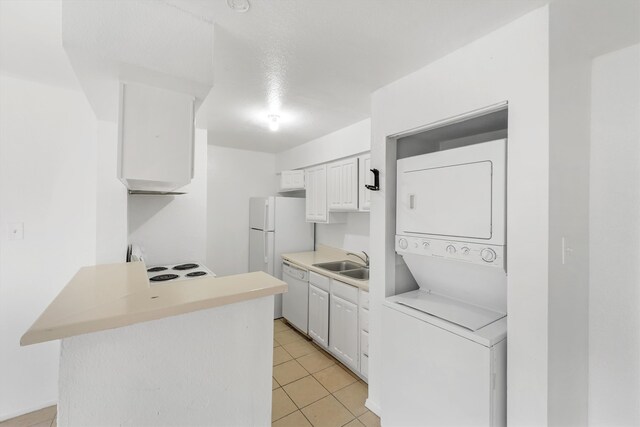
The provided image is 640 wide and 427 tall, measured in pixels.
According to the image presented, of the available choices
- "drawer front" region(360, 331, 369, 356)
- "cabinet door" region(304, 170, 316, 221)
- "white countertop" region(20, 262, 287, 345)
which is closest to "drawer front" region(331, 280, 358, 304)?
"drawer front" region(360, 331, 369, 356)

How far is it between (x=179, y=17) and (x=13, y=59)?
1.41 meters

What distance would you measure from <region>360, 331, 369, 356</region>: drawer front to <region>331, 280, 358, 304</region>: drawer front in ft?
0.89

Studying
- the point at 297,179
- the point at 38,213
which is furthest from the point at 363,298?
the point at 38,213

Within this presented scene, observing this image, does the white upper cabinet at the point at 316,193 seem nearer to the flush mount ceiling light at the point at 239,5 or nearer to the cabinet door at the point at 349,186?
the cabinet door at the point at 349,186

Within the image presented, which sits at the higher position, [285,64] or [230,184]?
[285,64]

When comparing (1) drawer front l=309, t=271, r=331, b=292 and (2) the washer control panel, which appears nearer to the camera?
(2) the washer control panel

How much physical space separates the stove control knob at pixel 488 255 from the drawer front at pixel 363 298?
1.14 meters

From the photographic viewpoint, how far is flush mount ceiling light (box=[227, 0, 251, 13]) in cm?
114

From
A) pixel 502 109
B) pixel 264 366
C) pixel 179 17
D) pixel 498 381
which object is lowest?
pixel 498 381

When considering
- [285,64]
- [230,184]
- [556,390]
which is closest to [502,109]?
[285,64]

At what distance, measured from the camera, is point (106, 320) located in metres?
0.77

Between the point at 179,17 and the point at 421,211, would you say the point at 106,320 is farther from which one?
the point at 421,211

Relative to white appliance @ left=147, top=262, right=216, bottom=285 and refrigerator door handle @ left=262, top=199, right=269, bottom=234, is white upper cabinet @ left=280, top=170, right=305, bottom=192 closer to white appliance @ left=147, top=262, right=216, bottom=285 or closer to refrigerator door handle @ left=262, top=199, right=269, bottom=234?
refrigerator door handle @ left=262, top=199, right=269, bottom=234

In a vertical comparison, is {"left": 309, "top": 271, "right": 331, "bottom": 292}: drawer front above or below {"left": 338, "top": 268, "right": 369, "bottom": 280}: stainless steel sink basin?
below
